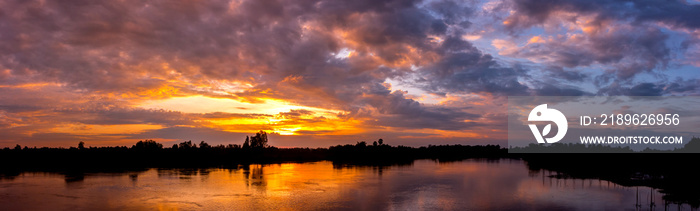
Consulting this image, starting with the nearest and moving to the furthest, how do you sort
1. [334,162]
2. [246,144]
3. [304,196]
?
[304,196] → [334,162] → [246,144]

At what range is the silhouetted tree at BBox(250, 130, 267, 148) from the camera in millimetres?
163500

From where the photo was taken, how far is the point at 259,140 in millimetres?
166625

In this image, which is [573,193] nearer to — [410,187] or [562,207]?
[562,207]

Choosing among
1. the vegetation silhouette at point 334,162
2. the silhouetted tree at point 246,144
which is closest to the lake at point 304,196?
the vegetation silhouette at point 334,162

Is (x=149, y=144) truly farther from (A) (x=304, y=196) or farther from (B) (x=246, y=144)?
(A) (x=304, y=196)

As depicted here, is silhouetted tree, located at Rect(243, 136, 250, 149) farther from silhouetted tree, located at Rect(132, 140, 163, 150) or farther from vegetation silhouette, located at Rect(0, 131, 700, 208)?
silhouetted tree, located at Rect(132, 140, 163, 150)

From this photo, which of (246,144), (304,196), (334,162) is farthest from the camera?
(246,144)

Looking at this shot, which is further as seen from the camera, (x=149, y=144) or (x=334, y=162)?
(x=149, y=144)

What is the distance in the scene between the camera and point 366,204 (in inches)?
1553

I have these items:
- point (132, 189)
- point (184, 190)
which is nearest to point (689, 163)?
point (184, 190)

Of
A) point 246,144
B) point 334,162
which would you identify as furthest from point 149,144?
point 334,162

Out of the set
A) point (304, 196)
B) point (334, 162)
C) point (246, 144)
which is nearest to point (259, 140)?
point (246, 144)

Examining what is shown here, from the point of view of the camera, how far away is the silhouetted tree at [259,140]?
164 metres

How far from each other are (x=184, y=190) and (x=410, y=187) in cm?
2807
